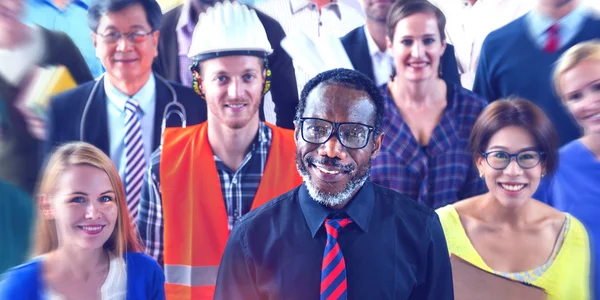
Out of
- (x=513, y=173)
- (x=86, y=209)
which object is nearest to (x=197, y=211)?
(x=86, y=209)

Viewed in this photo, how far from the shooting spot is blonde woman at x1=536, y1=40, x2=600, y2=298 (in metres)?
Answer: 2.34

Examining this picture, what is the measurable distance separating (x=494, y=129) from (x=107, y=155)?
1511 millimetres

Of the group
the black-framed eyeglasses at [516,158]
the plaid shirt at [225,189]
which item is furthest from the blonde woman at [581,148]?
the plaid shirt at [225,189]

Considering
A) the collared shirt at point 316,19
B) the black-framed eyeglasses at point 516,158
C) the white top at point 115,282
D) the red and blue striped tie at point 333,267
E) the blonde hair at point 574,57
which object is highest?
the collared shirt at point 316,19

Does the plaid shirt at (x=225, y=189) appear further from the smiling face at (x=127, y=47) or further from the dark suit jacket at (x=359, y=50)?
the dark suit jacket at (x=359, y=50)

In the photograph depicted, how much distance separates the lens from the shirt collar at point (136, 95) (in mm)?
2469

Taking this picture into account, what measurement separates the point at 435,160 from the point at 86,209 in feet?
4.33

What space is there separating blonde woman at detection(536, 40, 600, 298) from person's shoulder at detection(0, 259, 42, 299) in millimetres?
1911

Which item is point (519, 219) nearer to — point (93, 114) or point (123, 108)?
point (123, 108)

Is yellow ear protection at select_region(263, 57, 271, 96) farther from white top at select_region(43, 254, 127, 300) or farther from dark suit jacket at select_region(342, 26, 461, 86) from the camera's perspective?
white top at select_region(43, 254, 127, 300)

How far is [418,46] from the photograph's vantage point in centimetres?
238

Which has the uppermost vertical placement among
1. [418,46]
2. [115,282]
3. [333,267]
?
[418,46]

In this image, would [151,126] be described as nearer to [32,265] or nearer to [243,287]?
[32,265]

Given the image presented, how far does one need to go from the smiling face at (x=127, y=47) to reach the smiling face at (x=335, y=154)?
2.87 feet
